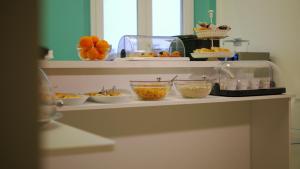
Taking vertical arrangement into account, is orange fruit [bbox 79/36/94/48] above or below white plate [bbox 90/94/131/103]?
above

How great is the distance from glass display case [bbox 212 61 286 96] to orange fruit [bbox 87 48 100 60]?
0.80 metres

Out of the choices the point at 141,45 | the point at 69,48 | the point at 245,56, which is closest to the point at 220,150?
the point at 141,45

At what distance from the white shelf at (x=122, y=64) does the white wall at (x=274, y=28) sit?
4.37ft

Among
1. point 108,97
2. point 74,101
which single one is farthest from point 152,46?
point 74,101

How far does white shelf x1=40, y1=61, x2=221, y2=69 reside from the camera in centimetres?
193

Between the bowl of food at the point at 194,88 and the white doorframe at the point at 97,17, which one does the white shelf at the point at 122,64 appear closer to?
the bowl of food at the point at 194,88

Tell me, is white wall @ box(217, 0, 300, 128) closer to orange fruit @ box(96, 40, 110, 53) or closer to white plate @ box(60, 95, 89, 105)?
orange fruit @ box(96, 40, 110, 53)

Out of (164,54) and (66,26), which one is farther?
(66,26)

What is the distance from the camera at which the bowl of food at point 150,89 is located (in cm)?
194

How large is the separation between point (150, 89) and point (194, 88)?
0.96 feet

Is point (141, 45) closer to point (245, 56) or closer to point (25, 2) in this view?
point (245, 56)

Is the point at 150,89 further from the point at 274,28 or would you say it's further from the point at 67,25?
the point at 67,25

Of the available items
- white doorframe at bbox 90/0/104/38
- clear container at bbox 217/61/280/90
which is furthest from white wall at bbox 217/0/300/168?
white doorframe at bbox 90/0/104/38

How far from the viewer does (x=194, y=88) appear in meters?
2.07
